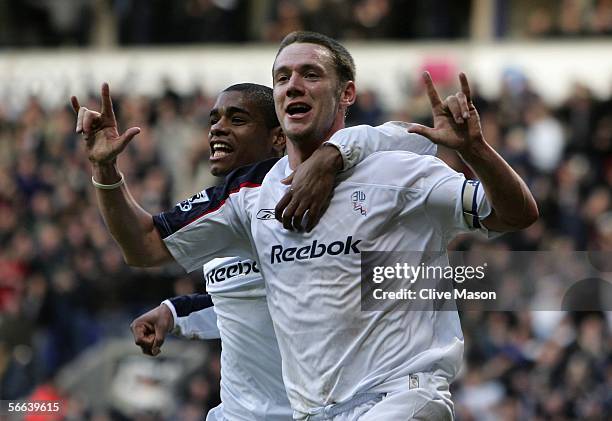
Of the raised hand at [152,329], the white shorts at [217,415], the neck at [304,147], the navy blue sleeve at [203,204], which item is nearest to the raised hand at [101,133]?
the navy blue sleeve at [203,204]

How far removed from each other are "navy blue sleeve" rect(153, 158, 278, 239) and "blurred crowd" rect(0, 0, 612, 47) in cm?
1381

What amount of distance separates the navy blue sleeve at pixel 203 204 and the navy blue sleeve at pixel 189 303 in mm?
1003

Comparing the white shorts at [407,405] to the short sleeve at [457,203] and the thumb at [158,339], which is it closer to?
the short sleeve at [457,203]

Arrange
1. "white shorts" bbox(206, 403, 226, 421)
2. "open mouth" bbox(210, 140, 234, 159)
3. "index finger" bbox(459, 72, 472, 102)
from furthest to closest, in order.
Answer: "open mouth" bbox(210, 140, 234, 159)
"white shorts" bbox(206, 403, 226, 421)
"index finger" bbox(459, 72, 472, 102)

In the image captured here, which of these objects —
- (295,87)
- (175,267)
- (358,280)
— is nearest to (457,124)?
(358,280)

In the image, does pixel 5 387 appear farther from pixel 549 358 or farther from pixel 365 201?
pixel 365 201

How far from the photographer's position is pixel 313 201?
5.94 metres

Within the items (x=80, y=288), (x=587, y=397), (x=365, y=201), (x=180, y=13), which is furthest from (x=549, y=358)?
(x=180, y=13)

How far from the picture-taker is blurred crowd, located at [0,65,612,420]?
43.2 feet

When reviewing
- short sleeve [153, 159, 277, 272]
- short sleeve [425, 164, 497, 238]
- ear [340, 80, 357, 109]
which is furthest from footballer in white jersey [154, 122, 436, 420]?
short sleeve [425, 164, 497, 238]

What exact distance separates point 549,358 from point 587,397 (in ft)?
1.76

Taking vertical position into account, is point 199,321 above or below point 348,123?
above

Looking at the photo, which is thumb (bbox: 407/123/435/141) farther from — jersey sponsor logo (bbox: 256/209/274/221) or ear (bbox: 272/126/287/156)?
ear (bbox: 272/126/287/156)

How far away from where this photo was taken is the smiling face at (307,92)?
20.3 feet
